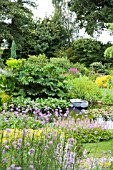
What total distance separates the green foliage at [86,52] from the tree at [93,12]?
150cm

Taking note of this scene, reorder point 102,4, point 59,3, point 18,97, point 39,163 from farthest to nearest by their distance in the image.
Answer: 1. point 59,3
2. point 102,4
3. point 18,97
4. point 39,163

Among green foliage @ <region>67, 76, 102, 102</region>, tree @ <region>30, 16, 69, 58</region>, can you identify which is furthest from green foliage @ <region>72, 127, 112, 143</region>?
tree @ <region>30, 16, 69, 58</region>

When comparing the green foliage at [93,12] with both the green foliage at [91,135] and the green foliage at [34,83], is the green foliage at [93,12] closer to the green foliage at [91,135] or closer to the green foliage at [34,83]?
the green foliage at [34,83]

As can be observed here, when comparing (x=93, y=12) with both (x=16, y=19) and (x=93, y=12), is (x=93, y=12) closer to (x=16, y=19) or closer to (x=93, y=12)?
(x=93, y=12)

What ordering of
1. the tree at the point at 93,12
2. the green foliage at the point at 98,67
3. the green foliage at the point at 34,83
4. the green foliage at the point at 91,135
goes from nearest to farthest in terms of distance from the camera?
1. the green foliage at the point at 91,135
2. the green foliage at the point at 34,83
3. the green foliage at the point at 98,67
4. the tree at the point at 93,12

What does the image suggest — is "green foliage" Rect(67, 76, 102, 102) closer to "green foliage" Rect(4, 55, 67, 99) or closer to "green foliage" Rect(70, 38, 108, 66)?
"green foliage" Rect(4, 55, 67, 99)

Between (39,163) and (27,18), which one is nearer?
(39,163)

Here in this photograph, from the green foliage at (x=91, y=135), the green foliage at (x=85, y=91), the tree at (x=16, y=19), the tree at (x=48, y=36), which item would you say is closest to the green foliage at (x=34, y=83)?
the green foliage at (x=85, y=91)

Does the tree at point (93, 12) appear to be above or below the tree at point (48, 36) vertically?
above

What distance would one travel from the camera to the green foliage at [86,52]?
76.3 ft

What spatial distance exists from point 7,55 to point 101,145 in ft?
62.7

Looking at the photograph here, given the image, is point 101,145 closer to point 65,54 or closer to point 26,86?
point 26,86

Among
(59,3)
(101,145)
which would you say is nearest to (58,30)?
(59,3)

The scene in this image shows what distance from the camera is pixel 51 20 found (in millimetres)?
25906
